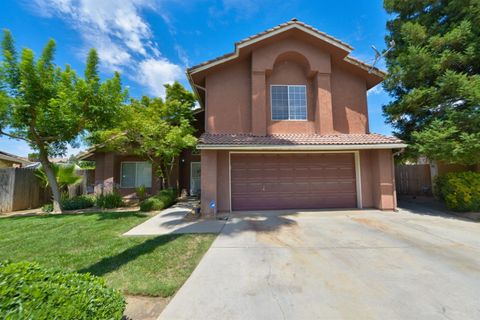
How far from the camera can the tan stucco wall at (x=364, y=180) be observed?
8938mm

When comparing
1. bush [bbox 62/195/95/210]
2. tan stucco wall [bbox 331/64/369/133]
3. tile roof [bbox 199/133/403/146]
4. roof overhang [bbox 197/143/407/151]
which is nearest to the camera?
roof overhang [bbox 197/143/407/151]

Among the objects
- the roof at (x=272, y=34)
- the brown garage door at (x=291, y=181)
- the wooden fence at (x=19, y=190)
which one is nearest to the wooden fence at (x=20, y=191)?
the wooden fence at (x=19, y=190)

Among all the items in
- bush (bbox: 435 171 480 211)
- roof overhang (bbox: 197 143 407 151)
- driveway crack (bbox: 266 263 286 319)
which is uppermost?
roof overhang (bbox: 197 143 407 151)

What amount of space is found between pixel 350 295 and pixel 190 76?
10.1 m

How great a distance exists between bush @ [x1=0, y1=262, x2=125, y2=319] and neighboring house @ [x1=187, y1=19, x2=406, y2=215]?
6850 millimetres

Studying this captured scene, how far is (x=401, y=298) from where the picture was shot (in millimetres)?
3186

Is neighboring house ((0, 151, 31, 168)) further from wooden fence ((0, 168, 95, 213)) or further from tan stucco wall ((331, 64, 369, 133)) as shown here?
tan stucco wall ((331, 64, 369, 133))

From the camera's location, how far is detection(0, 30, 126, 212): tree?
892 centimetres

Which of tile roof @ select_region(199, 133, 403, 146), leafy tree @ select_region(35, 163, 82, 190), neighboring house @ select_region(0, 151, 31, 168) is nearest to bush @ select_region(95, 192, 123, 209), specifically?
leafy tree @ select_region(35, 163, 82, 190)

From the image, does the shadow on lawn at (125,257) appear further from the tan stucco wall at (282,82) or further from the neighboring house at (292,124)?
the tan stucco wall at (282,82)

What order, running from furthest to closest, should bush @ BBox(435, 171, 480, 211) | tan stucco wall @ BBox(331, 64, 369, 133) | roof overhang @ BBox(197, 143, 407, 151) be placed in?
1. tan stucco wall @ BBox(331, 64, 369, 133)
2. roof overhang @ BBox(197, 143, 407, 151)
3. bush @ BBox(435, 171, 480, 211)

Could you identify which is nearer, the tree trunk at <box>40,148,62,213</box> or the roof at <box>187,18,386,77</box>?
the roof at <box>187,18,386,77</box>

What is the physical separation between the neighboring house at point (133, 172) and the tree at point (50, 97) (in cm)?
388

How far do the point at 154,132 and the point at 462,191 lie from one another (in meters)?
14.0
